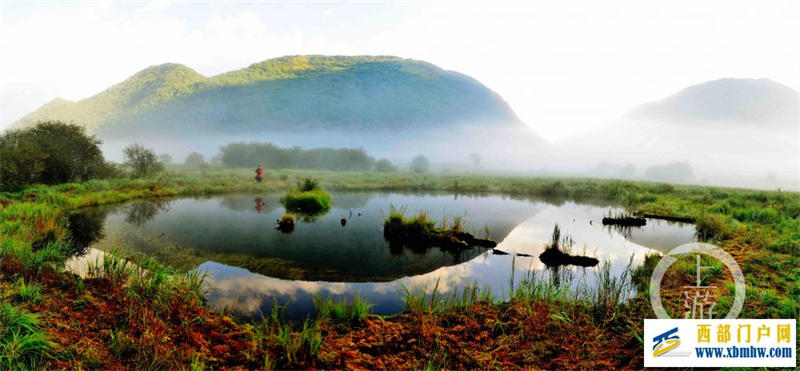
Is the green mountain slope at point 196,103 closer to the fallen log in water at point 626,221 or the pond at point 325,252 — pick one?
the pond at point 325,252

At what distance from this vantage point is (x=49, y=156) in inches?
820

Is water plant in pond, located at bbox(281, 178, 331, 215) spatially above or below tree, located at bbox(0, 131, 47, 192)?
below

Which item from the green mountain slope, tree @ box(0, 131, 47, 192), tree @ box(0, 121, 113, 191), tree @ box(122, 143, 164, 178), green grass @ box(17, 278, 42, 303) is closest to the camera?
green grass @ box(17, 278, 42, 303)

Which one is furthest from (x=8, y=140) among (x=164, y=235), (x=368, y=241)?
(x=368, y=241)

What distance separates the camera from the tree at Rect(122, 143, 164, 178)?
3054 centimetres

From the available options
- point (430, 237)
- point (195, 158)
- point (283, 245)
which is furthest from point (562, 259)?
point (195, 158)

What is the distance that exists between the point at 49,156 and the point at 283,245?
2236 centimetres

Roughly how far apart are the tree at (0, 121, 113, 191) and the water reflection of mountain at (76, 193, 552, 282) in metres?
7.42

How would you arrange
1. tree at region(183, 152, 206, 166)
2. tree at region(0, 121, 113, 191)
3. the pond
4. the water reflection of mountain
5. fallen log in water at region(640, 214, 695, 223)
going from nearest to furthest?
the pond
the water reflection of mountain
fallen log in water at region(640, 214, 695, 223)
tree at region(0, 121, 113, 191)
tree at region(183, 152, 206, 166)

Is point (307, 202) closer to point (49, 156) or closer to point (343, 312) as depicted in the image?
point (343, 312)

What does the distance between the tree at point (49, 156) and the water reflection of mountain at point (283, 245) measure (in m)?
7.42

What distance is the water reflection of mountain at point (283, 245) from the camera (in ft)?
28.4

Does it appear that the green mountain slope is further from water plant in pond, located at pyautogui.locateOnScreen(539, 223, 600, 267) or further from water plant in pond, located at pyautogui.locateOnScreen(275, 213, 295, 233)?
water plant in pond, located at pyautogui.locateOnScreen(539, 223, 600, 267)

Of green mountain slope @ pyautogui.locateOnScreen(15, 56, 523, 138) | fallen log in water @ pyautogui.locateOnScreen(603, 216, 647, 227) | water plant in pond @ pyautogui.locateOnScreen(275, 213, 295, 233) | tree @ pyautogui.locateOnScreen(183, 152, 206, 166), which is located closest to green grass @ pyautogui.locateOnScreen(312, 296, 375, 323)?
water plant in pond @ pyautogui.locateOnScreen(275, 213, 295, 233)
